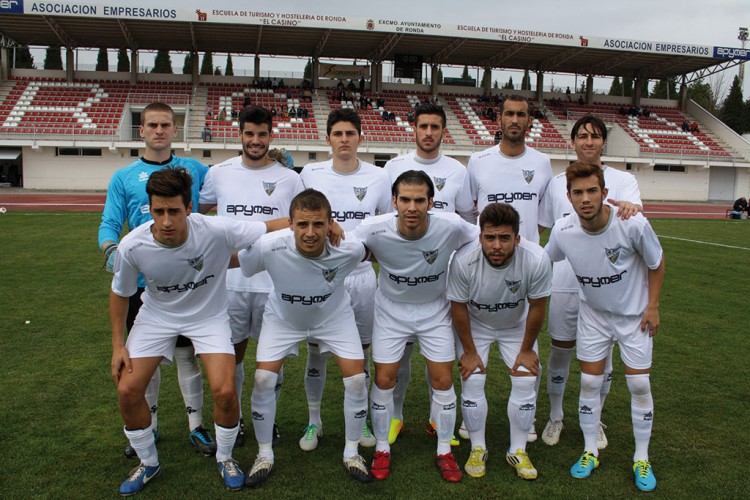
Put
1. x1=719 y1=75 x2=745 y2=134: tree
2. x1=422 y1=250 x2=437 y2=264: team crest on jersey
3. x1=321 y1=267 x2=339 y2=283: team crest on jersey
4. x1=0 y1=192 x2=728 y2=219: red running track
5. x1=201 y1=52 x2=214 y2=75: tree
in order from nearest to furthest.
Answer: x1=321 y1=267 x2=339 y2=283: team crest on jersey < x1=422 y1=250 x2=437 y2=264: team crest on jersey < x1=0 y1=192 x2=728 y2=219: red running track < x1=201 y1=52 x2=214 y2=75: tree < x1=719 y1=75 x2=745 y2=134: tree

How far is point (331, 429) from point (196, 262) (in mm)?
1752

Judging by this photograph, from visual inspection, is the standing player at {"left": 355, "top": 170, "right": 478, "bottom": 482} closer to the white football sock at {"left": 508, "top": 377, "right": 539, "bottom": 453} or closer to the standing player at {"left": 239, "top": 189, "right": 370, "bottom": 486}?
the standing player at {"left": 239, "top": 189, "right": 370, "bottom": 486}

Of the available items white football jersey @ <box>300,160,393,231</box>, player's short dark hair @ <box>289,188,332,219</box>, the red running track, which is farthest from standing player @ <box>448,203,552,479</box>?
the red running track

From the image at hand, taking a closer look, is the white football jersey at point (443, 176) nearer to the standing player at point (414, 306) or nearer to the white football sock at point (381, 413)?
the standing player at point (414, 306)

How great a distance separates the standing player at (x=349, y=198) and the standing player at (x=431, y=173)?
0.76ft

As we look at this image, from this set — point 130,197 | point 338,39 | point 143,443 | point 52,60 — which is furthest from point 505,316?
point 52,60

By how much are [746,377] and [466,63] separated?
116 ft

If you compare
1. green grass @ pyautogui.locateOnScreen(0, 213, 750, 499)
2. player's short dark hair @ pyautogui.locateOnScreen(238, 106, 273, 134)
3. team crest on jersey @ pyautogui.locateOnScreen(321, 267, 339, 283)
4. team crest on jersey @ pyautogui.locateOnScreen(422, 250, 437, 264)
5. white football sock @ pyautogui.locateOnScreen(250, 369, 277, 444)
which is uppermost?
player's short dark hair @ pyautogui.locateOnScreen(238, 106, 273, 134)

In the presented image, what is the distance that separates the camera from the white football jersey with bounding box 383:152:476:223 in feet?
14.5

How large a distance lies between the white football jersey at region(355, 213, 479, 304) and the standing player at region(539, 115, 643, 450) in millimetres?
909

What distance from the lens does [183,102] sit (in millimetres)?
33562

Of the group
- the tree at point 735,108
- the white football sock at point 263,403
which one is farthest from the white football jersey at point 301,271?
the tree at point 735,108

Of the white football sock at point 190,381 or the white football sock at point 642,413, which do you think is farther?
the white football sock at point 190,381

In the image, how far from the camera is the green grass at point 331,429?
3.56 meters
